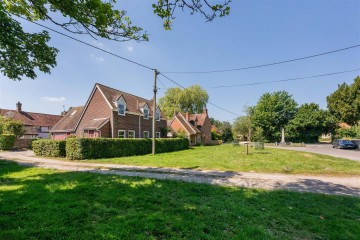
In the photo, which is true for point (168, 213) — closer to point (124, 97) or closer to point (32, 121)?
point (124, 97)

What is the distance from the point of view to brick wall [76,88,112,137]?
2626cm

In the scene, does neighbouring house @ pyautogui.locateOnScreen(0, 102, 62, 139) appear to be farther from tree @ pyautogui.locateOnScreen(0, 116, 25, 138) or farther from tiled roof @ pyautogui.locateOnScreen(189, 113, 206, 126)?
tiled roof @ pyautogui.locateOnScreen(189, 113, 206, 126)

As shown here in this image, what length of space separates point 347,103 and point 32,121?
251 feet

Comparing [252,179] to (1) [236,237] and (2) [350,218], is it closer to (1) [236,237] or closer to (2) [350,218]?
(2) [350,218]

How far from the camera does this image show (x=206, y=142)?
50.9 m

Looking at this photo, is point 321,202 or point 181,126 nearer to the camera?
point 321,202

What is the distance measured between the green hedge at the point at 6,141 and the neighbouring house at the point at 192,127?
24.1 m

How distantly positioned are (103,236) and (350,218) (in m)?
6.05

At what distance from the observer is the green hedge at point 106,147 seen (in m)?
17.3

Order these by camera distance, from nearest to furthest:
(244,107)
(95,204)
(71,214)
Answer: (71,214), (95,204), (244,107)

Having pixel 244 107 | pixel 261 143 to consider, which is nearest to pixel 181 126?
pixel 261 143

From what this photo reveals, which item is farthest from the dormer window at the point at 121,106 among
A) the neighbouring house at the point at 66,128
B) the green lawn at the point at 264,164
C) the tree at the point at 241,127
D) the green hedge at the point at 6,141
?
the tree at the point at 241,127

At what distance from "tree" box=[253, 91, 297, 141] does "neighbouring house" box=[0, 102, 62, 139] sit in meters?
55.6

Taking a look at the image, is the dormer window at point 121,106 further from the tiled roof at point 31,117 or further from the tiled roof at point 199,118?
the tiled roof at point 31,117
